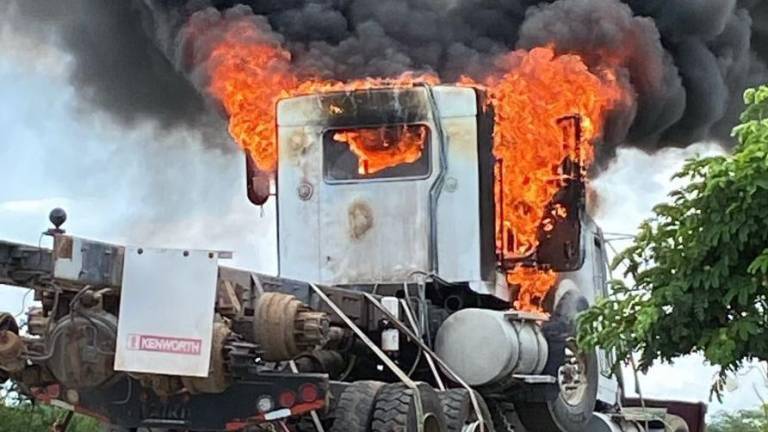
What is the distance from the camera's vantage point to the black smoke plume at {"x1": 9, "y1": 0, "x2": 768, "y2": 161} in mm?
13258

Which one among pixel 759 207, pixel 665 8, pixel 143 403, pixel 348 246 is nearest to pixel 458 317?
pixel 348 246

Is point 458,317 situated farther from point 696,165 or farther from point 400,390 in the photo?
point 696,165

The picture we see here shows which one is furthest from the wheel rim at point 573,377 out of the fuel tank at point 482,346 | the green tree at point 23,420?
the green tree at point 23,420

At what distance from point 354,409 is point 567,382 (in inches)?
138

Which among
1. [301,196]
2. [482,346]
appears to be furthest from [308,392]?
[301,196]

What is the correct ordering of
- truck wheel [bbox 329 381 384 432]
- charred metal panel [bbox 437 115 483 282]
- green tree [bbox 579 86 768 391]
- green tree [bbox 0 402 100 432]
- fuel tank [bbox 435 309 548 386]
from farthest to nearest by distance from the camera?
green tree [bbox 0 402 100 432] < charred metal panel [bbox 437 115 483 282] < fuel tank [bbox 435 309 548 386] < truck wheel [bbox 329 381 384 432] < green tree [bbox 579 86 768 391]

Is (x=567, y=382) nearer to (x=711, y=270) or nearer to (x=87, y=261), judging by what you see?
(x=711, y=270)

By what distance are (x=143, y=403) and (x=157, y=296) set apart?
1.04 m

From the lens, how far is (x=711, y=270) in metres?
6.84

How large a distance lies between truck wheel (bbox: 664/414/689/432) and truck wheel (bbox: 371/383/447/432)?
17.9ft

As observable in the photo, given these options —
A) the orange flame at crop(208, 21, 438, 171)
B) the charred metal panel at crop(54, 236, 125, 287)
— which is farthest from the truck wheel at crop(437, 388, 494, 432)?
the orange flame at crop(208, 21, 438, 171)

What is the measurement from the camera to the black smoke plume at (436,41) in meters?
13.3

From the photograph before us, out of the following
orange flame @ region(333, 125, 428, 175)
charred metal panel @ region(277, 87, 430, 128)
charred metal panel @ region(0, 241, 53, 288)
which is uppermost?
charred metal panel @ region(277, 87, 430, 128)

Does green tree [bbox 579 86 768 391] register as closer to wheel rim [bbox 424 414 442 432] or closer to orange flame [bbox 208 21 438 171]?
wheel rim [bbox 424 414 442 432]
